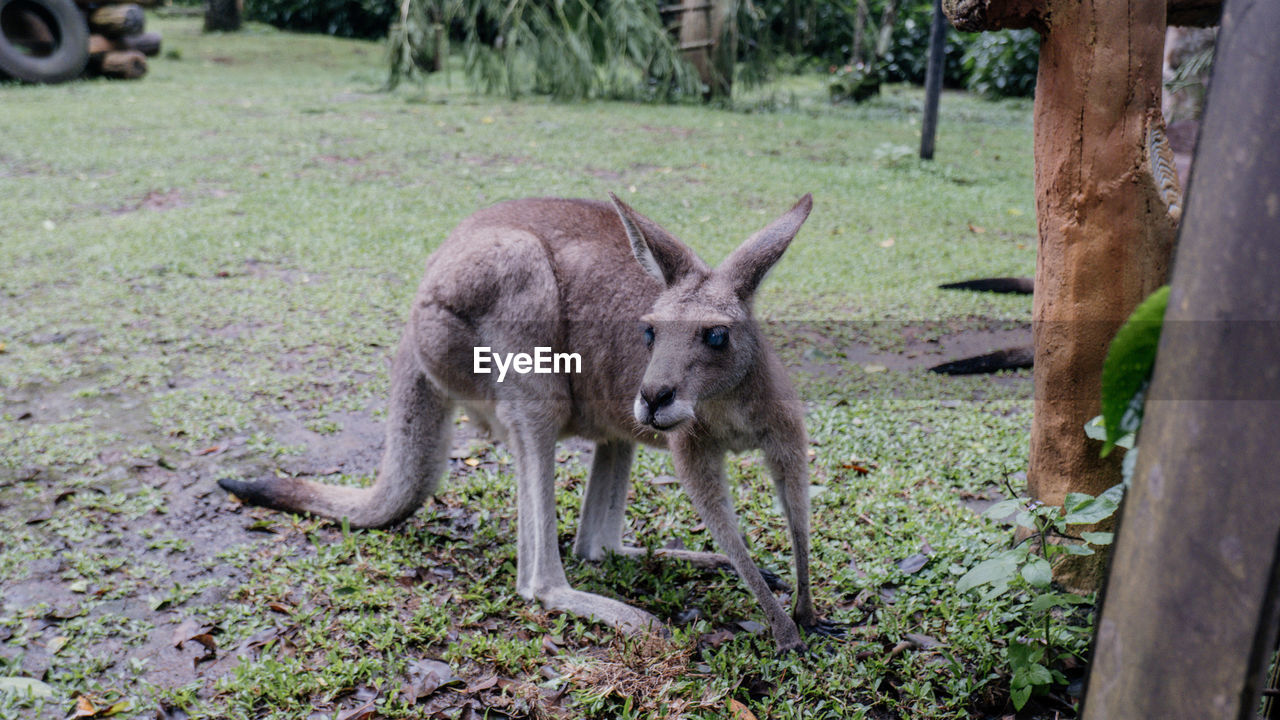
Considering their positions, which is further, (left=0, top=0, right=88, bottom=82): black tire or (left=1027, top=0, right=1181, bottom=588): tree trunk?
(left=0, top=0, right=88, bottom=82): black tire

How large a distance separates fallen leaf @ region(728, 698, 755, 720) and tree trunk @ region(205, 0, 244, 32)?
18.9 m

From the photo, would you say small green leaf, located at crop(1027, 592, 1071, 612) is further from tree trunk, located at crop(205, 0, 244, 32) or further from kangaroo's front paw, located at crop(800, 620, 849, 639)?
tree trunk, located at crop(205, 0, 244, 32)

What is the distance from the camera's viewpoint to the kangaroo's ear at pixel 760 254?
7.73ft

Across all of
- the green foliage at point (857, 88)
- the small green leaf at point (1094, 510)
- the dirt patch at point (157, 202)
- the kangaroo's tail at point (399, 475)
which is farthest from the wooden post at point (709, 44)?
the small green leaf at point (1094, 510)

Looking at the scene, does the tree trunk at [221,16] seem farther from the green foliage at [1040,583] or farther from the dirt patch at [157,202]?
the green foliage at [1040,583]

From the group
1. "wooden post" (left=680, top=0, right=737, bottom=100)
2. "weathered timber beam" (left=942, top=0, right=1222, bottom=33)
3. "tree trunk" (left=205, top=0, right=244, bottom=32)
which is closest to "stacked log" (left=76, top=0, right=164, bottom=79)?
"tree trunk" (left=205, top=0, right=244, bottom=32)

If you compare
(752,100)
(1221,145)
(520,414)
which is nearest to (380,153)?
(752,100)

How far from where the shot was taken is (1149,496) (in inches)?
36.5

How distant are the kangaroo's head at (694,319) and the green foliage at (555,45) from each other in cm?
833

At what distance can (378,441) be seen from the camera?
3.76 meters

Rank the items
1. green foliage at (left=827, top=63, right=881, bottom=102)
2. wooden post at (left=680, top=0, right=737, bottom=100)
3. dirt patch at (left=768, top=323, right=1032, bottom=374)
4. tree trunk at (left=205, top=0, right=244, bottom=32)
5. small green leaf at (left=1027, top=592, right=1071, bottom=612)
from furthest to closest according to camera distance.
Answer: tree trunk at (left=205, top=0, right=244, bottom=32)
green foliage at (left=827, top=63, right=881, bottom=102)
wooden post at (left=680, top=0, right=737, bottom=100)
dirt patch at (left=768, top=323, right=1032, bottom=374)
small green leaf at (left=1027, top=592, right=1071, bottom=612)

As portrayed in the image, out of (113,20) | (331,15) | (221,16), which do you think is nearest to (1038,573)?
(113,20)

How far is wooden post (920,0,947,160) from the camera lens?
23.8 feet

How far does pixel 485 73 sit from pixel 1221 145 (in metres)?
10.7
